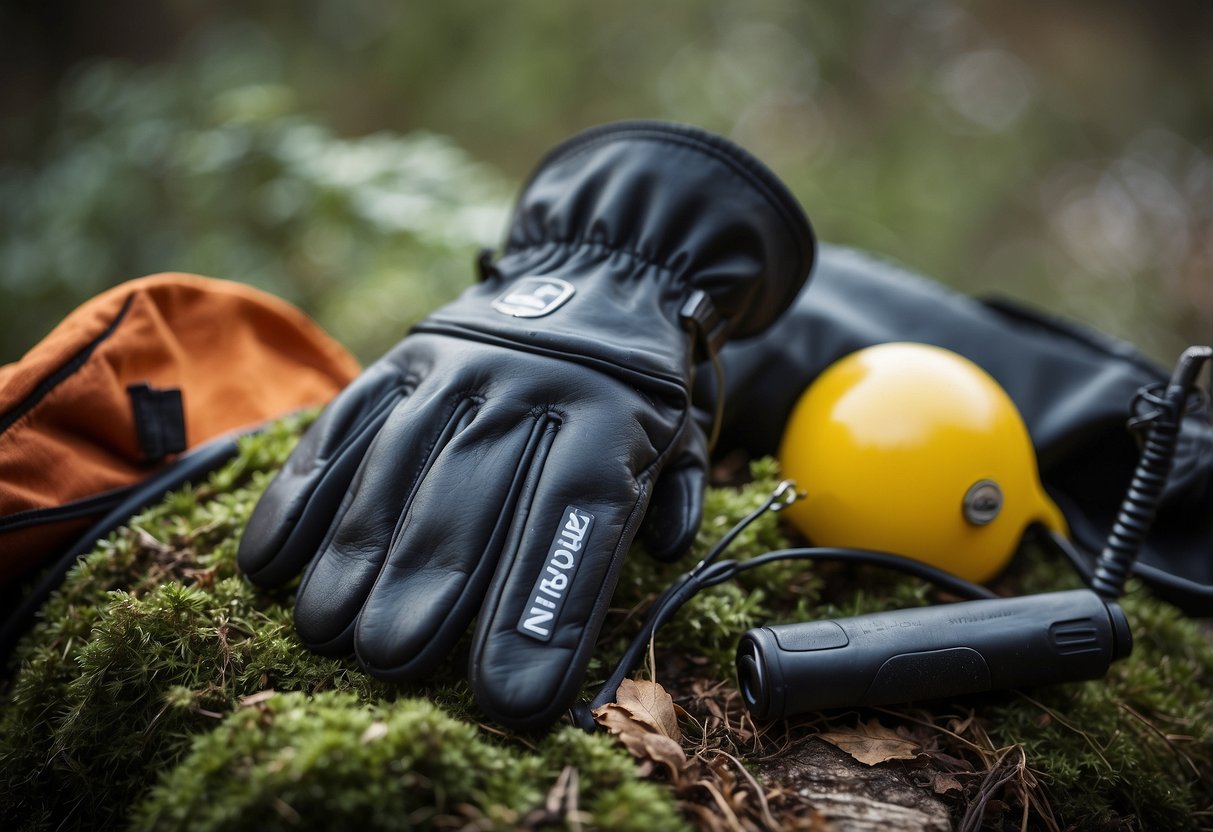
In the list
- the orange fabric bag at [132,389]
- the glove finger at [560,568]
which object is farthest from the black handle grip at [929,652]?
the orange fabric bag at [132,389]

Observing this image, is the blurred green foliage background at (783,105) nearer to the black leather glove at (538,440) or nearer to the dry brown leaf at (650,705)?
the black leather glove at (538,440)

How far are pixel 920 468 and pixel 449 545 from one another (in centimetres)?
114

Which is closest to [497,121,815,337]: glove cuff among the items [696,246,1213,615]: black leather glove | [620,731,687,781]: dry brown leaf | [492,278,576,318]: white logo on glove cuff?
[492,278,576,318]: white logo on glove cuff

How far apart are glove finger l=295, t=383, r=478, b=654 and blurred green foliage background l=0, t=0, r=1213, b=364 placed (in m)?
2.63

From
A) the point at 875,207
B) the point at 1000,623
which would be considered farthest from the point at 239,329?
the point at 875,207

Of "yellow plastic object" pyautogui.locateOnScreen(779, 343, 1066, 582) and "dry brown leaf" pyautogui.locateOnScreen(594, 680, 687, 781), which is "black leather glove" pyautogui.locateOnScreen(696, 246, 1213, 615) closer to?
"yellow plastic object" pyautogui.locateOnScreen(779, 343, 1066, 582)

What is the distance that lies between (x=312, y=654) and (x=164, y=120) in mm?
3604

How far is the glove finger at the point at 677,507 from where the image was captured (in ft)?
5.30

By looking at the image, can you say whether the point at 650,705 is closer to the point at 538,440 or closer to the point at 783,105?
the point at 538,440

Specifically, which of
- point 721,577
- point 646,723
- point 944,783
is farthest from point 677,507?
point 944,783

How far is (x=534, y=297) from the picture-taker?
5.74 feet

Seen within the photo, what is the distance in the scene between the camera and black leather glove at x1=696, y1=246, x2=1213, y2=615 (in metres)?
2.12

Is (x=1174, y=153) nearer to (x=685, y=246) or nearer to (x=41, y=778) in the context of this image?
(x=685, y=246)

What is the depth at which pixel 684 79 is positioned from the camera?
19.3 feet
